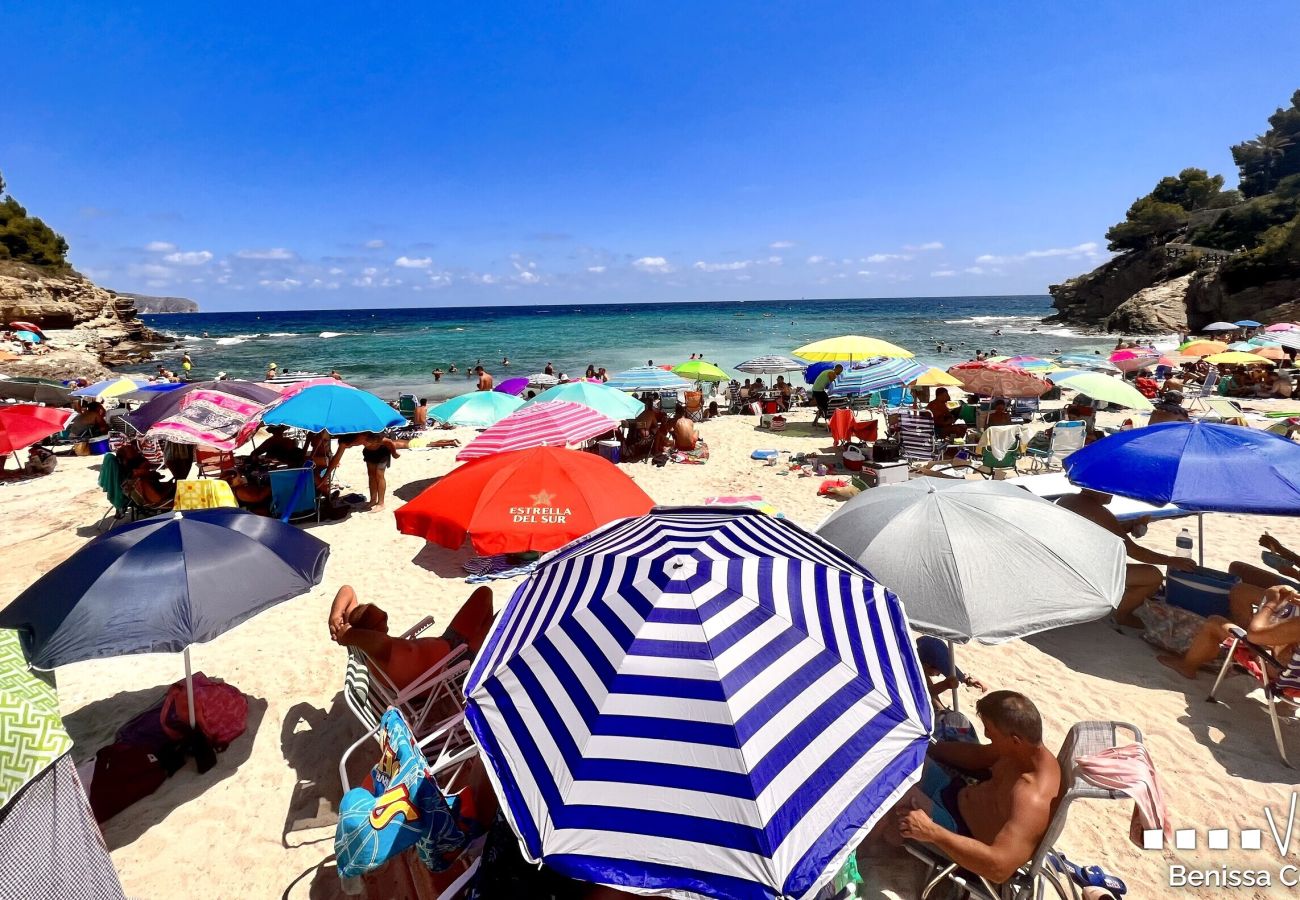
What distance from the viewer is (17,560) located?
688cm

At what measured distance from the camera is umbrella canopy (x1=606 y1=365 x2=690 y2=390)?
1188 cm

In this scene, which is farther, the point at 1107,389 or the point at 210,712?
the point at 1107,389

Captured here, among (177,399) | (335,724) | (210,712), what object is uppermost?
(177,399)

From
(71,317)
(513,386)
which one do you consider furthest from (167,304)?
(513,386)

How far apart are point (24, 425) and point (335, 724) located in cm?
859

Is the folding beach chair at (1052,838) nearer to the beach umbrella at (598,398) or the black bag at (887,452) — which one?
the beach umbrella at (598,398)

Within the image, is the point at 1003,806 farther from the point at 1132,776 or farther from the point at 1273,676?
the point at 1273,676

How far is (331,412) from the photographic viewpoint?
700 centimetres

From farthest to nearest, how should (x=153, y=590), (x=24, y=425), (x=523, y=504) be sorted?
1. (x=24, y=425)
2. (x=523, y=504)
3. (x=153, y=590)

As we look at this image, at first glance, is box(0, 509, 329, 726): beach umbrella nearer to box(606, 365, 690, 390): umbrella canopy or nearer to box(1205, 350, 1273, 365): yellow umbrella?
box(606, 365, 690, 390): umbrella canopy

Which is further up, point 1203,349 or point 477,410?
point 1203,349

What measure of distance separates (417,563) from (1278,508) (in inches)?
292

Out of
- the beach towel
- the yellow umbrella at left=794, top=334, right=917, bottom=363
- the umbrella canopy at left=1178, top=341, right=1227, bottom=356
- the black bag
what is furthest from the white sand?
the umbrella canopy at left=1178, top=341, right=1227, bottom=356

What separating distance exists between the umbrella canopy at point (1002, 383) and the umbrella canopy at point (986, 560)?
295 inches
